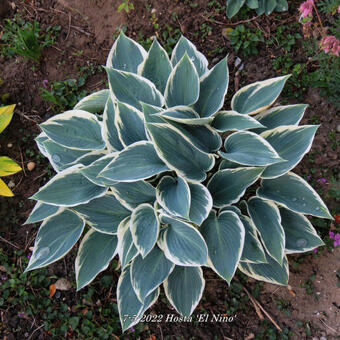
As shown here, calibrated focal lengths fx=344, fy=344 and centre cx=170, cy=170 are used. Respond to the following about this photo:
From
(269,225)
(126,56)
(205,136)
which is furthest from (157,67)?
(269,225)

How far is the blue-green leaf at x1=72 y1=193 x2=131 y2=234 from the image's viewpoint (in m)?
1.42

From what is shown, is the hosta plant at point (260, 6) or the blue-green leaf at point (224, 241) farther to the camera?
the hosta plant at point (260, 6)

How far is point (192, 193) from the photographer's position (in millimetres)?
1324

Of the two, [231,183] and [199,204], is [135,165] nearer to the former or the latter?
[199,204]

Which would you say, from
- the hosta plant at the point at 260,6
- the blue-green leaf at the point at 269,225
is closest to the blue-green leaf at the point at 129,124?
the blue-green leaf at the point at 269,225

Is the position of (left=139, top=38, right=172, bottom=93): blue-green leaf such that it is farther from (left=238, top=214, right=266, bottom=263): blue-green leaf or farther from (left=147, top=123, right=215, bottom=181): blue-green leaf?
(left=238, top=214, right=266, bottom=263): blue-green leaf

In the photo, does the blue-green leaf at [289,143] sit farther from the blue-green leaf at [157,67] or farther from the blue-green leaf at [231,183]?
the blue-green leaf at [157,67]

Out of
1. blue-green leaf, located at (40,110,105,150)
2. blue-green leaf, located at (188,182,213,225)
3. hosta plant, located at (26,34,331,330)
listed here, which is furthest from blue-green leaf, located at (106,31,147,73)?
blue-green leaf, located at (188,182,213,225)

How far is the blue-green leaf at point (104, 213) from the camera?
1.42 metres

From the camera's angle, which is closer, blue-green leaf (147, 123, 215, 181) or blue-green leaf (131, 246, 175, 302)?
blue-green leaf (147, 123, 215, 181)

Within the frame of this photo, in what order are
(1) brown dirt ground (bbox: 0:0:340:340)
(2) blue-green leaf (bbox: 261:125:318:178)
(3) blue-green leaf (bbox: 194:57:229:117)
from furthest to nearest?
1. (1) brown dirt ground (bbox: 0:0:340:340)
2. (3) blue-green leaf (bbox: 194:57:229:117)
3. (2) blue-green leaf (bbox: 261:125:318:178)

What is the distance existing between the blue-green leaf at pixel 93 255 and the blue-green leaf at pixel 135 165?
0.39m

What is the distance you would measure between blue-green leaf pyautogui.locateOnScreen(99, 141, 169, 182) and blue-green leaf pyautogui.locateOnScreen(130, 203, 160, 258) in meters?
0.16

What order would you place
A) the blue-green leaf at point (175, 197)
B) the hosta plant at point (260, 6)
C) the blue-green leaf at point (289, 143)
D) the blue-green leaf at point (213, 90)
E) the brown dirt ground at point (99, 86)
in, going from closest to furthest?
Answer: the blue-green leaf at point (175, 197) < the blue-green leaf at point (289, 143) < the blue-green leaf at point (213, 90) < the brown dirt ground at point (99, 86) < the hosta plant at point (260, 6)
